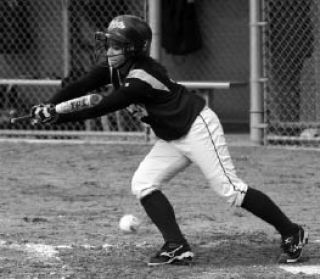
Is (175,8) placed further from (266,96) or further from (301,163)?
(301,163)

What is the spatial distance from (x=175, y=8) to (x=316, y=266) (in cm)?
759

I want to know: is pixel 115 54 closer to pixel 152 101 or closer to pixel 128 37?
pixel 128 37

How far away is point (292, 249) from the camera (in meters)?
5.69

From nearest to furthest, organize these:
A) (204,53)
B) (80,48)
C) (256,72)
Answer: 1. (256,72)
2. (80,48)
3. (204,53)

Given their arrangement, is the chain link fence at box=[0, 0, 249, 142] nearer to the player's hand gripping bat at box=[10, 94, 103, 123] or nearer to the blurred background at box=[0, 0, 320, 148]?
the blurred background at box=[0, 0, 320, 148]

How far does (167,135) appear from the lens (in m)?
5.64

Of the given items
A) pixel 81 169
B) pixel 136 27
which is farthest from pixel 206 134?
pixel 81 169

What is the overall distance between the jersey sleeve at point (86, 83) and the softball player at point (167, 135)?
0.12 m

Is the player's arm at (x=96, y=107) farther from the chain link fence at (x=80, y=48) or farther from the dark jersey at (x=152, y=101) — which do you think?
the chain link fence at (x=80, y=48)

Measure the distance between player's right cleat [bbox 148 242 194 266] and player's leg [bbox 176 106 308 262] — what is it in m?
0.38

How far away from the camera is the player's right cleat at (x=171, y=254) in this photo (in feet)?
18.3

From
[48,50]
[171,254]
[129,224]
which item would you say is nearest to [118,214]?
[129,224]

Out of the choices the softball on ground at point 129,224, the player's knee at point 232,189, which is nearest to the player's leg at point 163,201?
the player's knee at point 232,189

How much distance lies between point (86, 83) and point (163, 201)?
0.88 meters
